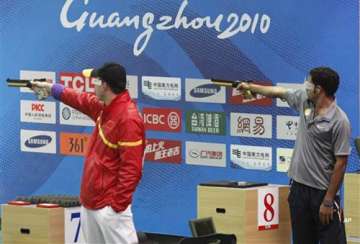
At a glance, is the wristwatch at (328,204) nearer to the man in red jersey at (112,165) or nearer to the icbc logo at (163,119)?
the man in red jersey at (112,165)

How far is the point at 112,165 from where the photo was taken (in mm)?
6352

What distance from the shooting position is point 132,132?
6.29 metres

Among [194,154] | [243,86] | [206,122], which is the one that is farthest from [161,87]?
[243,86]

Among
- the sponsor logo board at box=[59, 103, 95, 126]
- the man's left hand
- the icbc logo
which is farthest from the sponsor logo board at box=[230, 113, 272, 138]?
the man's left hand

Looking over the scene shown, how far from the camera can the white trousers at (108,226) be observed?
20.8 ft

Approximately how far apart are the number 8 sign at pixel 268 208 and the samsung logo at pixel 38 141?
3222mm

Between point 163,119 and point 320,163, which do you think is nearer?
point 320,163

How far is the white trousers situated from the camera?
6.35 metres

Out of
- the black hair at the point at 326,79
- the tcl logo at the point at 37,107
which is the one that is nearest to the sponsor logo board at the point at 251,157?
the black hair at the point at 326,79

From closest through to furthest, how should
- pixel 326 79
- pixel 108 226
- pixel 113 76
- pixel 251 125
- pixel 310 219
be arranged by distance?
pixel 108 226, pixel 113 76, pixel 326 79, pixel 310 219, pixel 251 125

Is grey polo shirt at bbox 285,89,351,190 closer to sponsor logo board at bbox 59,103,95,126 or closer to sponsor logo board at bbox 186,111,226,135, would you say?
sponsor logo board at bbox 186,111,226,135

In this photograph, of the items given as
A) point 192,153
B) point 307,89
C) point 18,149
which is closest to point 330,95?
point 307,89

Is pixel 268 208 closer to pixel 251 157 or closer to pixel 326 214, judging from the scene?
pixel 326 214

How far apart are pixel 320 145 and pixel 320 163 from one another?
12 cm
